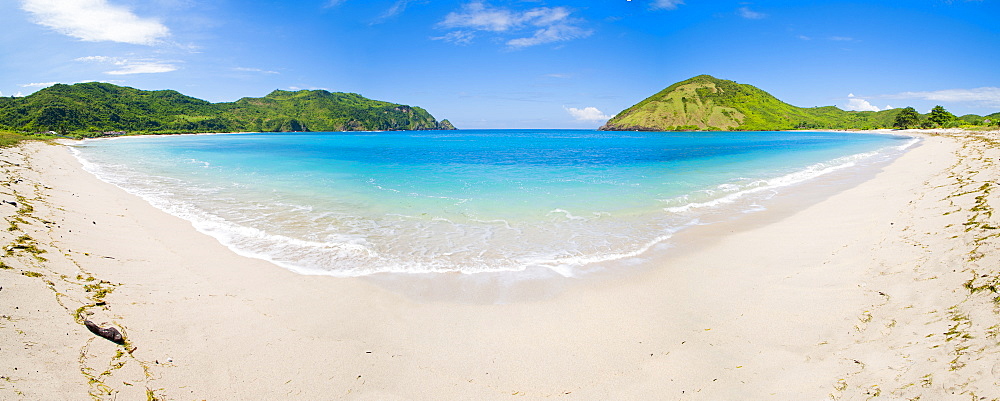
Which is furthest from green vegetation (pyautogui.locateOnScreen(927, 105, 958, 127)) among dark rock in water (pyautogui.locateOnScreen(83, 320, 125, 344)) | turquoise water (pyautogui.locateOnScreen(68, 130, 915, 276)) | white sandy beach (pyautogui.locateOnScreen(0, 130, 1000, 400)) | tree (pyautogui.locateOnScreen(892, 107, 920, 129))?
dark rock in water (pyautogui.locateOnScreen(83, 320, 125, 344))

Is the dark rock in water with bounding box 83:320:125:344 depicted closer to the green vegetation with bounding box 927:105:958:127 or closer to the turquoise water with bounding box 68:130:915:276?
the turquoise water with bounding box 68:130:915:276

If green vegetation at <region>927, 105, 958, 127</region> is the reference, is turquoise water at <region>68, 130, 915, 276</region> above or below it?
below

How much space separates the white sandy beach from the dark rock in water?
119 mm

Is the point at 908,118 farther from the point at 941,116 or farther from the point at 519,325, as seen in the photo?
the point at 519,325

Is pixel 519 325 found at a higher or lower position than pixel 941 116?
Result: lower

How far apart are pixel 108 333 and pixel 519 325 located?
489cm

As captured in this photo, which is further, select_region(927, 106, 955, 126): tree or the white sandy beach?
select_region(927, 106, 955, 126): tree

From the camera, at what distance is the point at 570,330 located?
17.7 feet

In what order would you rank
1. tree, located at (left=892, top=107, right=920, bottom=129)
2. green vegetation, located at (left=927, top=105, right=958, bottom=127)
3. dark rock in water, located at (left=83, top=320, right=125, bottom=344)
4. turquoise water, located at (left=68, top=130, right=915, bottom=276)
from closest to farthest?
dark rock in water, located at (left=83, top=320, right=125, bottom=344)
turquoise water, located at (left=68, top=130, right=915, bottom=276)
green vegetation, located at (left=927, top=105, right=958, bottom=127)
tree, located at (left=892, top=107, right=920, bottom=129)

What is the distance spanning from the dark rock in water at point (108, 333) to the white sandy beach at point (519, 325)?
4.7 inches

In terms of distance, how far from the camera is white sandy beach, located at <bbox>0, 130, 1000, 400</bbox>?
12.8 feet

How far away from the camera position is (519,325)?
5.59m

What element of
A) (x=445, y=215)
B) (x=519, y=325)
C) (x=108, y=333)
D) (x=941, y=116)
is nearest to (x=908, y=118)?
(x=941, y=116)

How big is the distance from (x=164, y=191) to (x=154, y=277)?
1383cm
